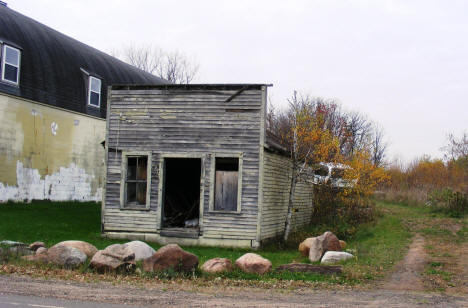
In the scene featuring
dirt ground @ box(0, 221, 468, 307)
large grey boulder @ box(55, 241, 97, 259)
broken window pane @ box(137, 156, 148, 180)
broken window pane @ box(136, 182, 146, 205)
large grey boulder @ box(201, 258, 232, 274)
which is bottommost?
dirt ground @ box(0, 221, 468, 307)

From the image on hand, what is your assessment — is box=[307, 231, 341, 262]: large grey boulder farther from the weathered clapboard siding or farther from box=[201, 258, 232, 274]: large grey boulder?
Answer: box=[201, 258, 232, 274]: large grey boulder

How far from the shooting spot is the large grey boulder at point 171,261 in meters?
10.6

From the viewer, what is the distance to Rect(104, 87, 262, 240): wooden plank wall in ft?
50.6

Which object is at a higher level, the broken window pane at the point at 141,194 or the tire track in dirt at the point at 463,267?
the broken window pane at the point at 141,194

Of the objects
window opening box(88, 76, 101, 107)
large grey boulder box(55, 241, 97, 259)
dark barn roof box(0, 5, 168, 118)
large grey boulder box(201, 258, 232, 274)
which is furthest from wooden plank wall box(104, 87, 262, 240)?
window opening box(88, 76, 101, 107)

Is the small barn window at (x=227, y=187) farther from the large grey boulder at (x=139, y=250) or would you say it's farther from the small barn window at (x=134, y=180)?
the large grey boulder at (x=139, y=250)

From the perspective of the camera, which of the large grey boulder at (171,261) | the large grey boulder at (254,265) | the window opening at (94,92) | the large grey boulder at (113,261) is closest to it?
the large grey boulder at (171,261)

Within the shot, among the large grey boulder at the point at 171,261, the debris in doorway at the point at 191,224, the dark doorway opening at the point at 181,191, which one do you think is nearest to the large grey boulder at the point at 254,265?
the large grey boulder at the point at 171,261

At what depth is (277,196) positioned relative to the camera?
17.2m

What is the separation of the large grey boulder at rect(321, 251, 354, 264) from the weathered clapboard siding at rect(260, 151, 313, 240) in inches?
117

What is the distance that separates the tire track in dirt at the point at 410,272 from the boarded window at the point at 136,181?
332 inches

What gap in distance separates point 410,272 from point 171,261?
5.63 meters

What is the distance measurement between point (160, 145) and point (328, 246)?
250 inches

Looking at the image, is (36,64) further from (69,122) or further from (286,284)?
(286,284)
